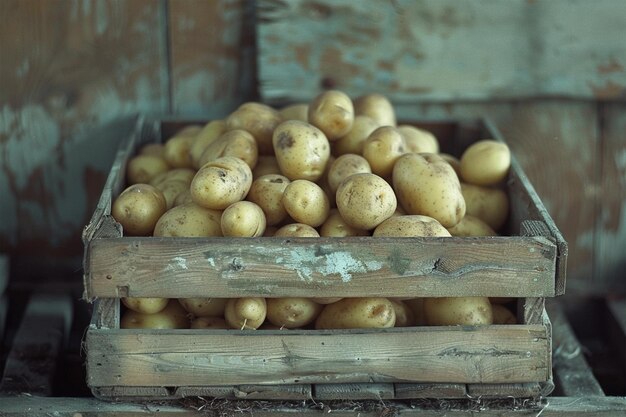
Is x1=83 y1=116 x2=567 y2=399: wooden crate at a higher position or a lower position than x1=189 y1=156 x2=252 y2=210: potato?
Answer: lower

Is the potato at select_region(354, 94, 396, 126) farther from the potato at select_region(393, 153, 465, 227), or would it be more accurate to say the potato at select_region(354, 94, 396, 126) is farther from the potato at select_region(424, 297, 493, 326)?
the potato at select_region(424, 297, 493, 326)

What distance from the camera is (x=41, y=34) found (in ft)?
7.50

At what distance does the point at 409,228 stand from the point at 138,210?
21.3 inches

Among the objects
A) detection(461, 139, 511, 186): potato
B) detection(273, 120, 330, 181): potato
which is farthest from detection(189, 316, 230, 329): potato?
detection(461, 139, 511, 186): potato

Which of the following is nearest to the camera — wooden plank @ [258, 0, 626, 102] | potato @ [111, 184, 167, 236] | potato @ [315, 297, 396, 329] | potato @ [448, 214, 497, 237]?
potato @ [315, 297, 396, 329]

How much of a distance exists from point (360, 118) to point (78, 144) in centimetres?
83

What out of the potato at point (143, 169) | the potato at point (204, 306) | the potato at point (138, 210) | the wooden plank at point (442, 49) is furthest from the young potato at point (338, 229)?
the wooden plank at point (442, 49)

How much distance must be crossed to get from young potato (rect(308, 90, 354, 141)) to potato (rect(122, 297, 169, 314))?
535mm

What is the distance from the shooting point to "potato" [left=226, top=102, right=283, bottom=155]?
1.99 meters

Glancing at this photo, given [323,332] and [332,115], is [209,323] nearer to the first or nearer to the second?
[323,332]

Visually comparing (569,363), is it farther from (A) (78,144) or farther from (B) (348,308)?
(A) (78,144)

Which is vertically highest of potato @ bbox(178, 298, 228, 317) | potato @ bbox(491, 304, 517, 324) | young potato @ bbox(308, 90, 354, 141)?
young potato @ bbox(308, 90, 354, 141)

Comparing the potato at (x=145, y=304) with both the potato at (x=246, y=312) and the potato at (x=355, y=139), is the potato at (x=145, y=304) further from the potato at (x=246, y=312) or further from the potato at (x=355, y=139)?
the potato at (x=355, y=139)

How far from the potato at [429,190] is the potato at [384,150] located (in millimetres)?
45
